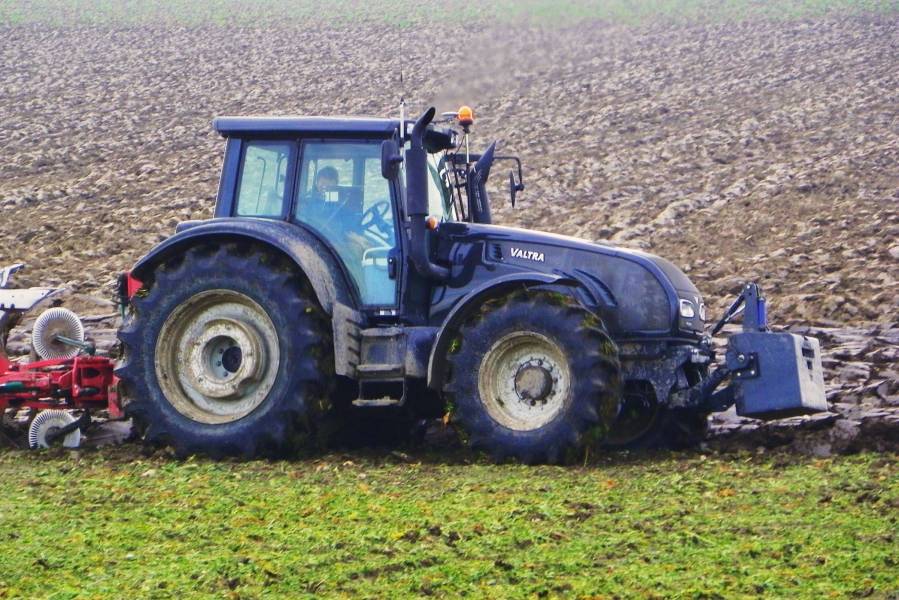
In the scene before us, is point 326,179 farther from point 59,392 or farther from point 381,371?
point 59,392

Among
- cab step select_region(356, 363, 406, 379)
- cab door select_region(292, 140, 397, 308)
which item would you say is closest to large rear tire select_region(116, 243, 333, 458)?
cab step select_region(356, 363, 406, 379)

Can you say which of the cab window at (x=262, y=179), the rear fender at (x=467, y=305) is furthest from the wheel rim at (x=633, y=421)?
the cab window at (x=262, y=179)

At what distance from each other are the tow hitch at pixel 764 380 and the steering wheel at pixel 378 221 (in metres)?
2.14

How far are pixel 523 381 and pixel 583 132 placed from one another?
1506cm

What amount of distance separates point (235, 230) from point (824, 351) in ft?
15.8

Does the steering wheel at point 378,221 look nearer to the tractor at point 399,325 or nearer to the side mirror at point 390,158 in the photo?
the tractor at point 399,325

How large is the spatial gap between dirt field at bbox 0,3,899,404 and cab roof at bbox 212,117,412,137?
187 cm

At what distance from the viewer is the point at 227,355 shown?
8.74 meters

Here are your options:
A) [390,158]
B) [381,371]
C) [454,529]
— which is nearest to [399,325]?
[381,371]

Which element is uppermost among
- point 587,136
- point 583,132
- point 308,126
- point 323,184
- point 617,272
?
point 583,132

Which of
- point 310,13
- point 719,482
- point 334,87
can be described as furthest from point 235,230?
point 310,13

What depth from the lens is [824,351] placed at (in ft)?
34.5

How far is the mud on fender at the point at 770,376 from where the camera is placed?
7.91 meters

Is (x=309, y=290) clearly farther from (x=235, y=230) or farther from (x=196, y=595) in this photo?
(x=196, y=595)
